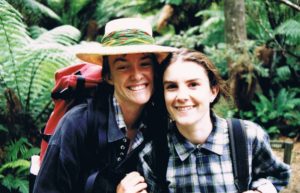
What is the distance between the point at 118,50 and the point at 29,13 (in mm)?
6283

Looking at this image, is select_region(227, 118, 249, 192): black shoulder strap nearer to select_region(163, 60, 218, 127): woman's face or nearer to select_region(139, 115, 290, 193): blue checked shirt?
select_region(139, 115, 290, 193): blue checked shirt

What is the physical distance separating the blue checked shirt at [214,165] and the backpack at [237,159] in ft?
0.09

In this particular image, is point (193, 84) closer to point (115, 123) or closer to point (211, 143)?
point (211, 143)

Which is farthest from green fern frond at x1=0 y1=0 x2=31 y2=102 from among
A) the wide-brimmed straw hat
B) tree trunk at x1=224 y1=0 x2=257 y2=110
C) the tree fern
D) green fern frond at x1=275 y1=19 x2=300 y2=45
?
green fern frond at x1=275 y1=19 x2=300 y2=45

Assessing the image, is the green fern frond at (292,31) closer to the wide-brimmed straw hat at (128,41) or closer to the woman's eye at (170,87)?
the wide-brimmed straw hat at (128,41)

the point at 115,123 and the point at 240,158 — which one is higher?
the point at 115,123

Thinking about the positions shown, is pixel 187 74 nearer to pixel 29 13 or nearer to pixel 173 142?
pixel 173 142

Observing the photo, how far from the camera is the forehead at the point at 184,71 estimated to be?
1.92 meters

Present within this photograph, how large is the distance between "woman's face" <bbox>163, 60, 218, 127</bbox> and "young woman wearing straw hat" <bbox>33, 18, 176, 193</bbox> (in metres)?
0.14

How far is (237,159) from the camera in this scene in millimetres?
1884

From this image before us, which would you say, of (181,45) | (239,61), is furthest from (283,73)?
(181,45)

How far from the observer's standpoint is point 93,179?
1938mm

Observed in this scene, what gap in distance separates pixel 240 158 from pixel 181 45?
15.4 feet

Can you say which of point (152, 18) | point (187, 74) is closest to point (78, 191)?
point (187, 74)
